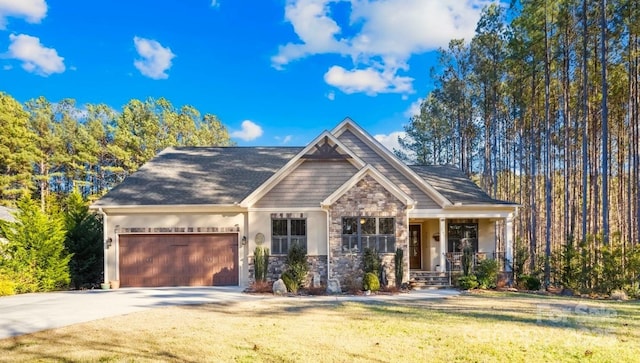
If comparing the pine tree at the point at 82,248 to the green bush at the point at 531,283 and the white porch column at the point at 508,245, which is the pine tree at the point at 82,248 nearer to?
the white porch column at the point at 508,245

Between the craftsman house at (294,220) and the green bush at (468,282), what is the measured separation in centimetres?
100

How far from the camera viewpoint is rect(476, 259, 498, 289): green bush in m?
13.7

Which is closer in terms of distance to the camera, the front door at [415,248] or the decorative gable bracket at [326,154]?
the decorative gable bracket at [326,154]

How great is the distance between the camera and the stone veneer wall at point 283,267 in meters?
14.1

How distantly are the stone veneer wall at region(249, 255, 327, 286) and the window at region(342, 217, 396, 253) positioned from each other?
1.03m

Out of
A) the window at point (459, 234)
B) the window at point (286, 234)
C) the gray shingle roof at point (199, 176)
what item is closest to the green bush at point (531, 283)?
the window at point (459, 234)

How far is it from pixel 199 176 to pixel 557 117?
2029 cm

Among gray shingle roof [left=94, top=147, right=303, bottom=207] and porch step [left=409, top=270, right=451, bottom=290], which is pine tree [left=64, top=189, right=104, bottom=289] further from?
porch step [left=409, top=270, right=451, bottom=290]

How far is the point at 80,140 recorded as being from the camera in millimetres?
33906

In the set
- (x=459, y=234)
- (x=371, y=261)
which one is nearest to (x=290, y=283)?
(x=371, y=261)

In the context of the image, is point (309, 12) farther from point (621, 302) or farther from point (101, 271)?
point (621, 302)

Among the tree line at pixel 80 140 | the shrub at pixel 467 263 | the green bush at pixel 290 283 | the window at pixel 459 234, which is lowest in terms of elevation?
the green bush at pixel 290 283

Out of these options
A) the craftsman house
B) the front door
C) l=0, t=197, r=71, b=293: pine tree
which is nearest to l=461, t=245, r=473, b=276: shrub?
the craftsman house

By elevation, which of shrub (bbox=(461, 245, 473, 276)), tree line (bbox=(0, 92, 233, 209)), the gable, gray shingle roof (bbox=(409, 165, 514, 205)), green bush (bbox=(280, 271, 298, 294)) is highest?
tree line (bbox=(0, 92, 233, 209))
